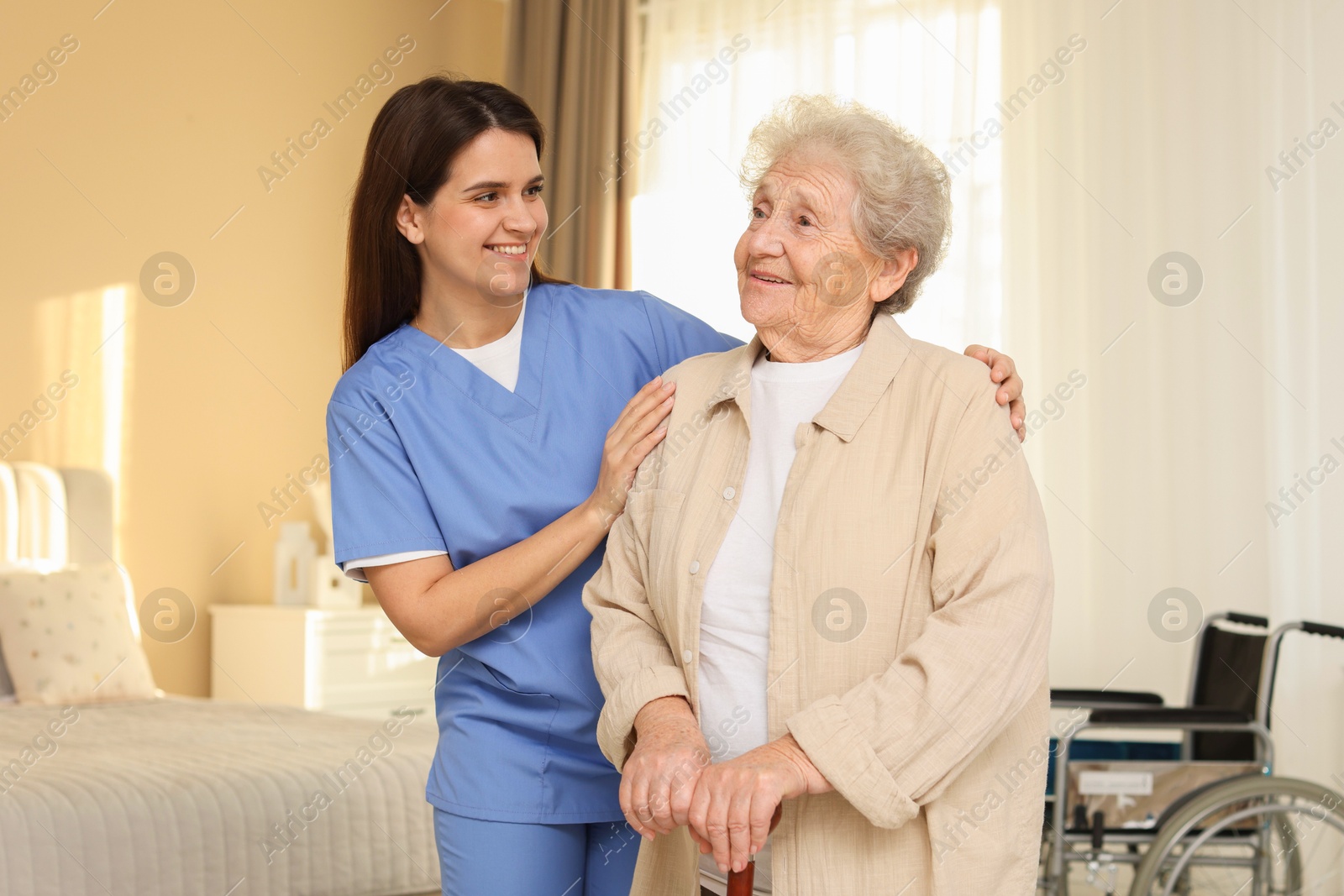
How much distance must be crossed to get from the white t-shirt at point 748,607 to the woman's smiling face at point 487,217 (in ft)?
1.52

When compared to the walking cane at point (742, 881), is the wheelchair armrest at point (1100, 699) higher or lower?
higher

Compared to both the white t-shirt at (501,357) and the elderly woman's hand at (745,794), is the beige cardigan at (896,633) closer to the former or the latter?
the elderly woman's hand at (745,794)

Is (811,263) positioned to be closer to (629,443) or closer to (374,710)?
(629,443)

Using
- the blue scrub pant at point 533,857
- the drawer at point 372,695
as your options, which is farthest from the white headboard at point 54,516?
the blue scrub pant at point 533,857

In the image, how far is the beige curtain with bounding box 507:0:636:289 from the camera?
15.7 feet

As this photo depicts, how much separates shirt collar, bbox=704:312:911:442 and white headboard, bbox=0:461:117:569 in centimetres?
328

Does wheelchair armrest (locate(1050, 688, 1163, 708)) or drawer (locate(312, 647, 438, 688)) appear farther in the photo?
drawer (locate(312, 647, 438, 688))

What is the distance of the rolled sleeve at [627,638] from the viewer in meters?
1.25

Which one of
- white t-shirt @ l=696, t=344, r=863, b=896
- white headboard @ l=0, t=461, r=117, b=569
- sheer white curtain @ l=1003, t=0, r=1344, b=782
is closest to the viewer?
white t-shirt @ l=696, t=344, r=863, b=896

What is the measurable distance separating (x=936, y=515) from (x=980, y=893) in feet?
1.14

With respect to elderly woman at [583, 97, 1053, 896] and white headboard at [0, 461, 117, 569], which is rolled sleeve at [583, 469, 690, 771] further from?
white headboard at [0, 461, 117, 569]

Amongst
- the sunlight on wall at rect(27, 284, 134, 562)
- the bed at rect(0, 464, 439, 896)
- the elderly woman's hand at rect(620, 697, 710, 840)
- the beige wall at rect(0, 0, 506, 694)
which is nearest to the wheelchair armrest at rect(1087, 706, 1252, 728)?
the bed at rect(0, 464, 439, 896)

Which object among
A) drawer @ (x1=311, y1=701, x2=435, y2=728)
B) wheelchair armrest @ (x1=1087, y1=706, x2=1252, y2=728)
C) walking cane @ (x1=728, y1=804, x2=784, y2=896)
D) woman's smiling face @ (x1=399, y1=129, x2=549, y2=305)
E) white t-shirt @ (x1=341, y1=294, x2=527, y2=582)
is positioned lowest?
drawer @ (x1=311, y1=701, x2=435, y2=728)

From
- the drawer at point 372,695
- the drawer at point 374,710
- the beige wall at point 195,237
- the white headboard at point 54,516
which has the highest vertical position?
the beige wall at point 195,237
